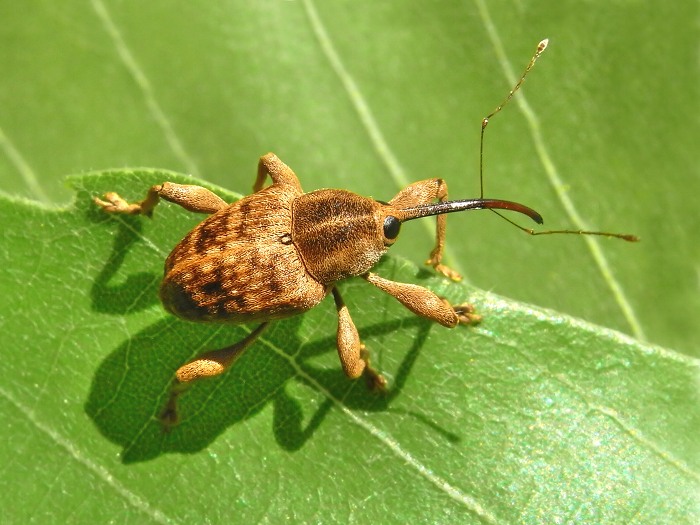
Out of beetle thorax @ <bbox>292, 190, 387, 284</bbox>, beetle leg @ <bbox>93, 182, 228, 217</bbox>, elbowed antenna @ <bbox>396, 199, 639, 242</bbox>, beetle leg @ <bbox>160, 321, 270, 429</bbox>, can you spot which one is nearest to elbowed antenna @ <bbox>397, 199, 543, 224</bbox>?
elbowed antenna @ <bbox>396, 199, 639, 242</bbox>

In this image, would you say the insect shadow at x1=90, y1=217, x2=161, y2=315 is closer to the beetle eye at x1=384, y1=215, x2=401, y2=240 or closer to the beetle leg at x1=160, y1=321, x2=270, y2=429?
the beetle leg at x1=160, y1=321, x2=270, y2=429

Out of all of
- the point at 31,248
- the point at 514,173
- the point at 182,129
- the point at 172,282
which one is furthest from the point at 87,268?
the point at 514,173

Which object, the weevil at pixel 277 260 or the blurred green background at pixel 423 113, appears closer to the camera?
the weevil at pixel 277 260

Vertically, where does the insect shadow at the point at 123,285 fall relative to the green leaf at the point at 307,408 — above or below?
above

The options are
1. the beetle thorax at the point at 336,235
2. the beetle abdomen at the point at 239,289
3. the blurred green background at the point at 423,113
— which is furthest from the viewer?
the blurred green background at the point at 423,113

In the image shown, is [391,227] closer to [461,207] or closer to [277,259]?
[461,207]

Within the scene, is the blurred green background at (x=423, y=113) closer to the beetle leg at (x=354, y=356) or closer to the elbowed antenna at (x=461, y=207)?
the elbowed antenna at (x=461, y=207)

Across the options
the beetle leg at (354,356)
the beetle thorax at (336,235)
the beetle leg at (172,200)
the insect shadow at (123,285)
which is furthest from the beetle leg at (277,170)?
the beetle leg at (354,356)
